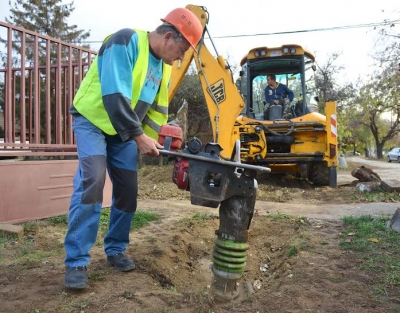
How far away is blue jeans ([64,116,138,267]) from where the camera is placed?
2564 mm

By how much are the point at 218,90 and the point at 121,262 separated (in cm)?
482

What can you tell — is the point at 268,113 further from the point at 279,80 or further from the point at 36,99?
the point at 36,99

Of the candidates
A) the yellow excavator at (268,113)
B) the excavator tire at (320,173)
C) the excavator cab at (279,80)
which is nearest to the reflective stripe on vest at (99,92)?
the yellow excavator at (268,113)

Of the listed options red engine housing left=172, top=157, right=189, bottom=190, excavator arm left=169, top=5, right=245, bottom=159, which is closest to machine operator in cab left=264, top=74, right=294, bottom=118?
excavator arm left=169, top=5, right=245, bottom=159

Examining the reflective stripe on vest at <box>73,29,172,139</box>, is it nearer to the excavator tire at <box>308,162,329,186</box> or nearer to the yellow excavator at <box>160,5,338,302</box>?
the yellow excavator at <box>160,5,338,302</box>

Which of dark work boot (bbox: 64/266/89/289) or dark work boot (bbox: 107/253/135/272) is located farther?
dark work boot (bbox: 107/253/135/272)

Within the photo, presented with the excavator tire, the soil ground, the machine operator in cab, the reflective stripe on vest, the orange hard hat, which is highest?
the machine operator in cab

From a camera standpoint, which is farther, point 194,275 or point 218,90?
point 218,90

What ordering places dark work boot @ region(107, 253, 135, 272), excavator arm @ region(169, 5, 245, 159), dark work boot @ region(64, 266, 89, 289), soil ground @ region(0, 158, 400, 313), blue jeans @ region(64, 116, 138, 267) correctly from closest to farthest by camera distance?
1. soil ground @ region(0, 158, 400, 313)
2. dark work boot @ region(64, 266, 89, 289)
3. blue jeans @ region(64, 116, 138, 267)
4. dark work boot @ region(107, 253, 135, 272)
5. excavator arm @ region(169, 5, 245, 159)

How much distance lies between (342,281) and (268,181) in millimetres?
7578

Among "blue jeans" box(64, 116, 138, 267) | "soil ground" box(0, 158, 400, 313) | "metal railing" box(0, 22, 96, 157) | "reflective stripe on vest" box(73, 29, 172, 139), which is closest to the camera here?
"soil ground" box(0, 158, 400, 313)

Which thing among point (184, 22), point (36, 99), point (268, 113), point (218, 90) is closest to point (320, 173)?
point (268, 113)

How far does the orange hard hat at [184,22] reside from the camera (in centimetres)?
269

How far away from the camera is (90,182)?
2.58 m
